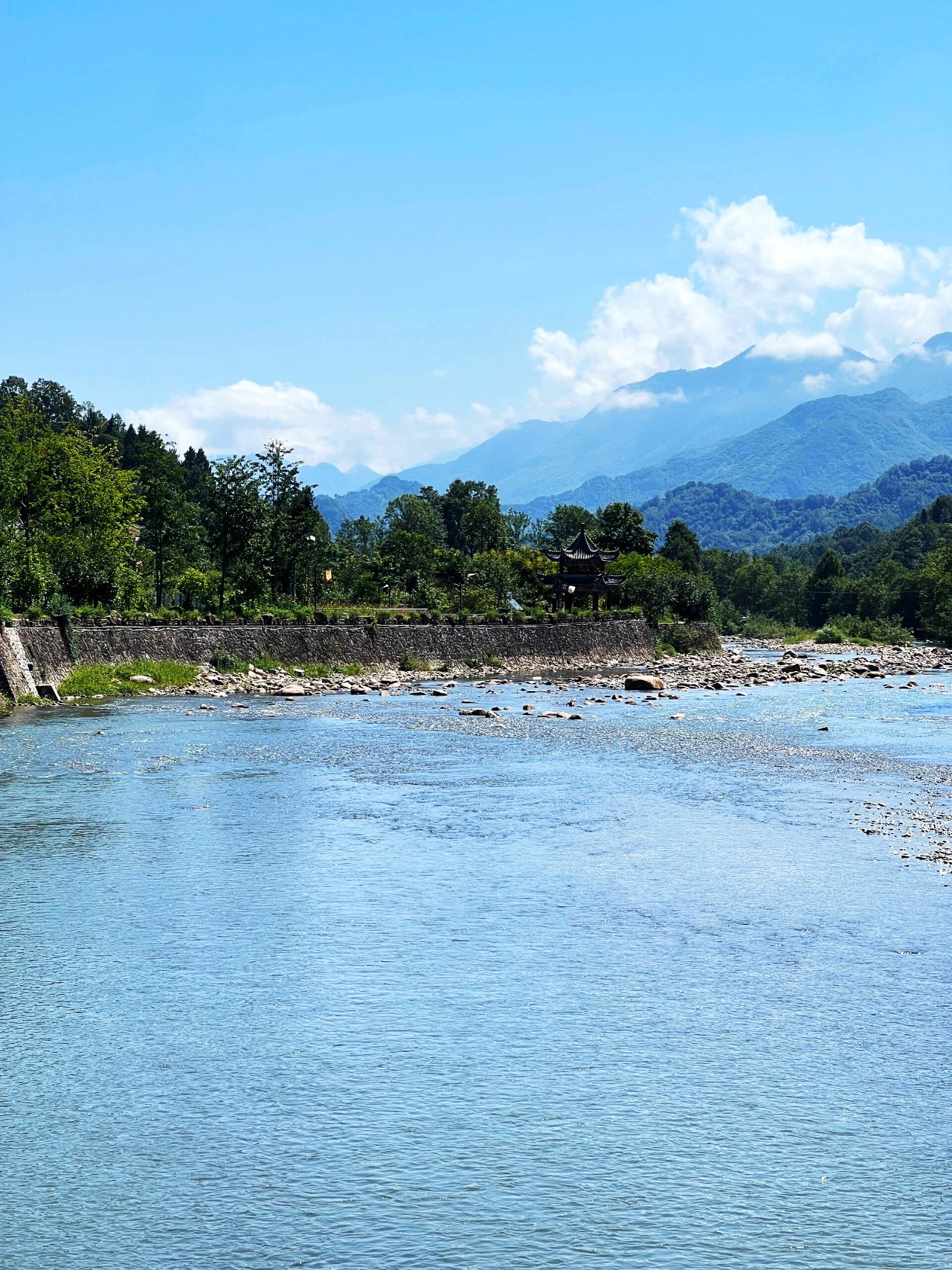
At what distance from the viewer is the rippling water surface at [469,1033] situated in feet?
32.3

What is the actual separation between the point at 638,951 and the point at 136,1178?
7889mm

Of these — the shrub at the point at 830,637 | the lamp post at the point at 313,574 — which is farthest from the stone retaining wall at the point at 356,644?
the shrub at the point at 830,637

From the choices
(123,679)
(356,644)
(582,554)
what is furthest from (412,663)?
(582,554)

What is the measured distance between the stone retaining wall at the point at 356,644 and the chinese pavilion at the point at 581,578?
10.4 meters

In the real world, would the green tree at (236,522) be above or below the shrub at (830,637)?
above

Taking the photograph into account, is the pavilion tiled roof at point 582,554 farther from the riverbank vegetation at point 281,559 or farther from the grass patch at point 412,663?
the grass patch at point 412,663

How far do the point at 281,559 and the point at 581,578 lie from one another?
29224 millimetres

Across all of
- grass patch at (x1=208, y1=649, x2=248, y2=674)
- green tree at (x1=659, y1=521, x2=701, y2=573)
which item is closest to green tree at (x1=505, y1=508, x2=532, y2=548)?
green tree at (x1=659, y1=521, x2=701, y2=573)

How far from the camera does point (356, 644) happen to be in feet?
224

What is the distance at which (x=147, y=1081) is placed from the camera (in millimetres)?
12492

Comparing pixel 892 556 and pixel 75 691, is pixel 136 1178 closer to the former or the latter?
pixel 75 691

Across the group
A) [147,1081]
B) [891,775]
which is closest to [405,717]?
[891,775]

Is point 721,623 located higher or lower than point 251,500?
lower

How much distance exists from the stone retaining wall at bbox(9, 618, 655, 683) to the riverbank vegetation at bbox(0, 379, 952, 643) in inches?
55.6
